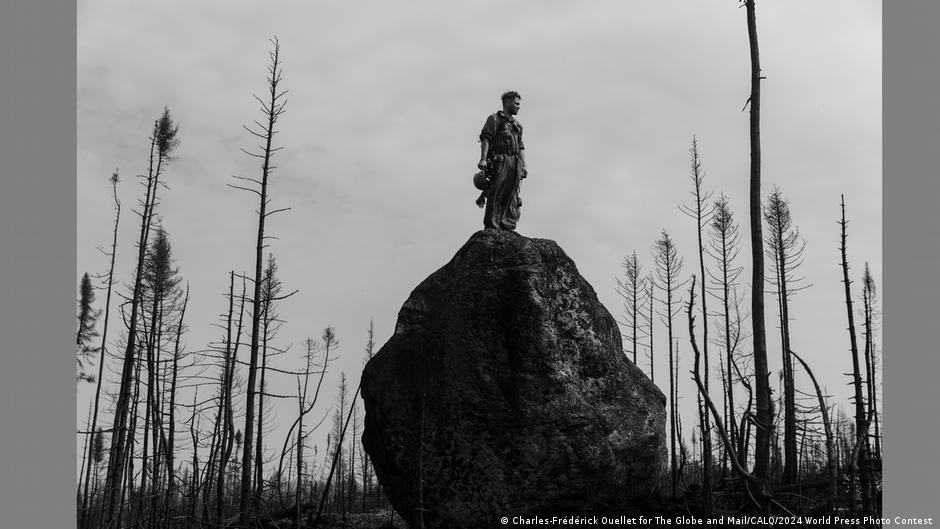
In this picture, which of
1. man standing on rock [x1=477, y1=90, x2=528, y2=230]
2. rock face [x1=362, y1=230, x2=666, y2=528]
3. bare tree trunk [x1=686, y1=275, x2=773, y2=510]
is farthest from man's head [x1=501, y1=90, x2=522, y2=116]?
bare tree trunk [x1=686, y1=275, x2=773, y2=510]

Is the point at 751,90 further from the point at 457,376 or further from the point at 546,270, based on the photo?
the point at 457,376

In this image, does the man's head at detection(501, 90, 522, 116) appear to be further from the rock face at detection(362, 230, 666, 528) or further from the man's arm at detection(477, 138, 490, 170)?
the rock face at detection(362, 230, 666, 528)

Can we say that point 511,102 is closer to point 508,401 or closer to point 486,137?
point 486,137

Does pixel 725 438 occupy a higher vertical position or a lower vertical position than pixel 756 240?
lower

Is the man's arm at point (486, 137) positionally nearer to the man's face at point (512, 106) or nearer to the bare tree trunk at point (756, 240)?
the man's face at point (512, 106)

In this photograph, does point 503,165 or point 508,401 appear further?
point 503,165

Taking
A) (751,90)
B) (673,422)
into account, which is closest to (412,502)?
(751,90)

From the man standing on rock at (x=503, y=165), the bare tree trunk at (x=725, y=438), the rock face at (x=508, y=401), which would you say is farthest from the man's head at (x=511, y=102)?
the bare tree trunk at (x=725, y=438)

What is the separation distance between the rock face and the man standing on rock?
1195mm

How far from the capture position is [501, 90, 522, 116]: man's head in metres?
13.0

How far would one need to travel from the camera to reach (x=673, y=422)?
20484 millimetres

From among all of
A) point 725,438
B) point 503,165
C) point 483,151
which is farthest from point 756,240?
point 725,438

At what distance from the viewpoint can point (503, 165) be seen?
12930mm

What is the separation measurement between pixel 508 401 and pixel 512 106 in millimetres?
5064
